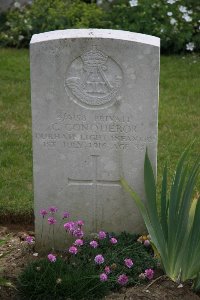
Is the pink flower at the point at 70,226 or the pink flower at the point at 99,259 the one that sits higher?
the pink flower at the point at 70,226

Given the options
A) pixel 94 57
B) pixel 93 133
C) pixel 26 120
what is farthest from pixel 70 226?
pixel 26 120

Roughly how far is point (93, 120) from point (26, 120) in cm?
276

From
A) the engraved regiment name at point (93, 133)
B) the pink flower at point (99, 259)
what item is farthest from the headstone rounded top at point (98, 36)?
the pink flower at point (99, 259)

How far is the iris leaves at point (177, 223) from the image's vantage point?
4.05 meters

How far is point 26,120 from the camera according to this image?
7105 millimetres

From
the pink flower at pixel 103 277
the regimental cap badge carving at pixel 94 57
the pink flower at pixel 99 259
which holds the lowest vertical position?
the pink flower at pixel 103 277

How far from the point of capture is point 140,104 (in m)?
4.38

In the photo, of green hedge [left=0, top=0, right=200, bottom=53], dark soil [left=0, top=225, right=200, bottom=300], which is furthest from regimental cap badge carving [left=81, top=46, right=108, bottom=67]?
green hedge [left=0, top=0, right=200, bottom=53]

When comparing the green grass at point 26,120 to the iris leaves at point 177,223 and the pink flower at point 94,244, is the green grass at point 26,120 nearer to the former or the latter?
the pink flower at point 94,244

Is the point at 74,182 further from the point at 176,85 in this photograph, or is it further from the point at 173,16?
the point at 173,16

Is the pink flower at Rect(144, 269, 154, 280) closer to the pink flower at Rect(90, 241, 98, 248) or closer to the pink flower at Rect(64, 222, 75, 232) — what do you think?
the pink flower at Rect(90, 241, 98, 248)

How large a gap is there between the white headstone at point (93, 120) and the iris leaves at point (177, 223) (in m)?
0.27

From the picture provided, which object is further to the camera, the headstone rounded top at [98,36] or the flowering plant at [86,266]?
the headstone rounded top at [98,36]

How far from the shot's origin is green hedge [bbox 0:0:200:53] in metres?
9.17
